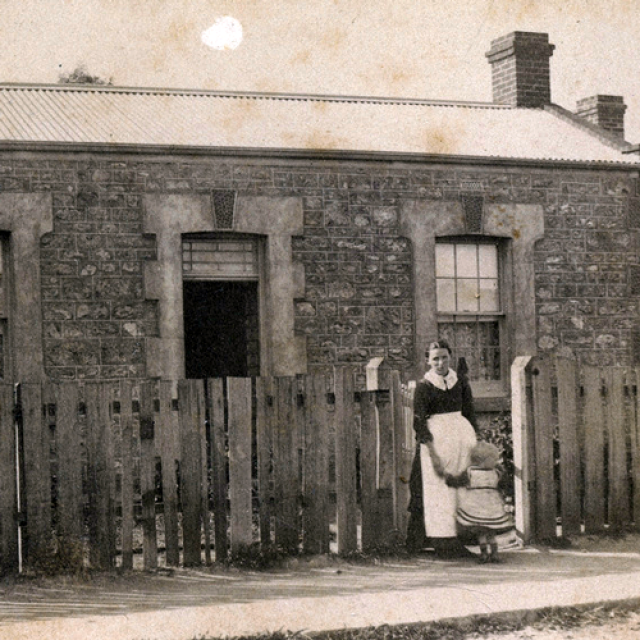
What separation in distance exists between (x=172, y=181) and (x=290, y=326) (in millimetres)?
2098

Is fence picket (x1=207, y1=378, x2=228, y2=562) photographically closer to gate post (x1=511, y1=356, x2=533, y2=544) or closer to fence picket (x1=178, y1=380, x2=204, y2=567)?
fence picket (x1=178, y1=380, x2=204, y2=567)

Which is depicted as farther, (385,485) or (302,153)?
(302,153)

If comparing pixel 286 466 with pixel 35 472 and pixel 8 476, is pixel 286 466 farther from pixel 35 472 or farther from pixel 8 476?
pixel 8 476

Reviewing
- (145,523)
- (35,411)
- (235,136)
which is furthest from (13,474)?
(235,136)

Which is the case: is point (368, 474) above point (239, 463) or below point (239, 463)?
below

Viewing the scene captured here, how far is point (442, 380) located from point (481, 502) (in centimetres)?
101

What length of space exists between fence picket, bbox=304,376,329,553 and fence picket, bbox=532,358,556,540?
1824 millimetres

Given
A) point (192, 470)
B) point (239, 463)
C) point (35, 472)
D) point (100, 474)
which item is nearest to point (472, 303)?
point (239, 463)

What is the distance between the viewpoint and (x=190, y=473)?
7672 mm

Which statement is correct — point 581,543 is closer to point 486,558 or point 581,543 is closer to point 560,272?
point 486,558

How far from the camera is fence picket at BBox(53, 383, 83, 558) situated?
7.35 meters

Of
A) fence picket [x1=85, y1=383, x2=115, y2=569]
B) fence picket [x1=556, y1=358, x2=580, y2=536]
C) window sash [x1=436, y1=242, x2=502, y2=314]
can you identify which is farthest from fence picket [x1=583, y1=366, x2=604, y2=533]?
fence picket [x1=85, y1=383, x2=115, y2=569]

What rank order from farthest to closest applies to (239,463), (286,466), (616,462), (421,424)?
(616,462) < (421,424) < (286,466) < (239,463)

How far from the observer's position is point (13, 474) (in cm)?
728
